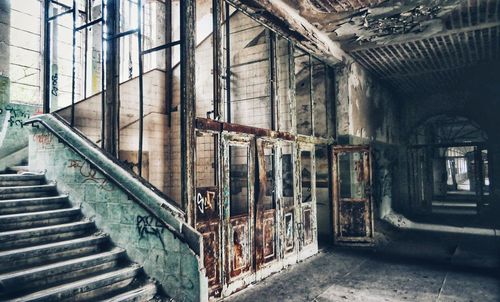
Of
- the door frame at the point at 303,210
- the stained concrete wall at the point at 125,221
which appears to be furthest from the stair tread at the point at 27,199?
the door frame at the point at 303,210

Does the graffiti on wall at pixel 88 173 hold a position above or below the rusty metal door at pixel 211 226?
above

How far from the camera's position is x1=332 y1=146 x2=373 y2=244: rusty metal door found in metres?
7.46

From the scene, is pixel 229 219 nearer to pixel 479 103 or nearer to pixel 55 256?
pixel 55 256

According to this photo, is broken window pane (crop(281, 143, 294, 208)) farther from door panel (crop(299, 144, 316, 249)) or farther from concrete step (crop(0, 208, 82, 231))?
concrete step (crop(0, 208, 82, 231))

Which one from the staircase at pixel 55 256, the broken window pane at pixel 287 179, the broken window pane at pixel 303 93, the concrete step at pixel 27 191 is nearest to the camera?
the staircase at pixel 55 256

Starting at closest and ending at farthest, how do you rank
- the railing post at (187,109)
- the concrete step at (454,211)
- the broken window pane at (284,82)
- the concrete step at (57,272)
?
the concrete step at (57,272) → the railing post at (187,109) → the broken window pane at (284,82) → the concrete step at (454,211)

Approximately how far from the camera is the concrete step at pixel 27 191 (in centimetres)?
447

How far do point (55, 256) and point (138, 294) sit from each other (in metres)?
1.08

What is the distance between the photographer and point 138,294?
11.9 feet

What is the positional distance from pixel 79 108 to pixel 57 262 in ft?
14.7

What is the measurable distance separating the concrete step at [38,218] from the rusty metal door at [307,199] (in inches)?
158

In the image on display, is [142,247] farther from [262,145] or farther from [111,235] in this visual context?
[262,145]

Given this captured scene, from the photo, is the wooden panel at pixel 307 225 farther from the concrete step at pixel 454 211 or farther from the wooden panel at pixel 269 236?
the concrete step at pixel 454 211

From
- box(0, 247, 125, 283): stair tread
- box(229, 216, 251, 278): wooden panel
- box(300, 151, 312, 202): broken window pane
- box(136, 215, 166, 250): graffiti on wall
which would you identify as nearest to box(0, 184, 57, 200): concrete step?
box(0, 247, 125, 283): stair tread
